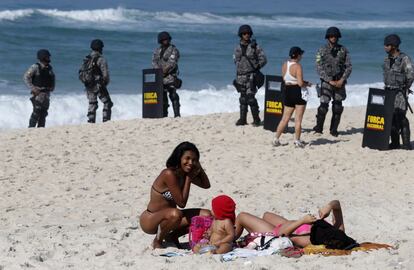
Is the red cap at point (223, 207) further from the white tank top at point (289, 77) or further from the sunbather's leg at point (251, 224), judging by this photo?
the white tank top at point (289, 77)

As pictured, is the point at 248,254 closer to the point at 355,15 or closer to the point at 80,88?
the point at 80,88

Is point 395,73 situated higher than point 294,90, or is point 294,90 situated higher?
point 395,73

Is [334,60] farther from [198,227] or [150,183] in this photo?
[198,227]

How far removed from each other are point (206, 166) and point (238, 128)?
247 centimetres

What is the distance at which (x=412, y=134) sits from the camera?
15.2 meters

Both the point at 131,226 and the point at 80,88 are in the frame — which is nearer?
the point at 131,226

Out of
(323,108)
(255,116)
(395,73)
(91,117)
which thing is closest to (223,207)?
(395,73)

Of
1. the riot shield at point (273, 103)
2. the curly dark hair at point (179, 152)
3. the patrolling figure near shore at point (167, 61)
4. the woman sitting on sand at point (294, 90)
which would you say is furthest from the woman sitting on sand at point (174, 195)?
the patrolling figure near shore at point (167, 61)

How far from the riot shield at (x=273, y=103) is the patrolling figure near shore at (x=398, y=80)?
1.67 m

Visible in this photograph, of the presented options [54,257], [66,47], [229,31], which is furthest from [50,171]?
[229,31]

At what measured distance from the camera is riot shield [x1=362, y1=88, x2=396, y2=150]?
44.3 feet

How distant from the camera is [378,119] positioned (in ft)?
45.1

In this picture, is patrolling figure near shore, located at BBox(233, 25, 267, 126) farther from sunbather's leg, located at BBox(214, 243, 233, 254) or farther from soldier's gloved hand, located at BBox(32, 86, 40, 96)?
sunbather's leg, located at BBox(214, 243, 233, 254)

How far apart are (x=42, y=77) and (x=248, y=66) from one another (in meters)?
3.04
